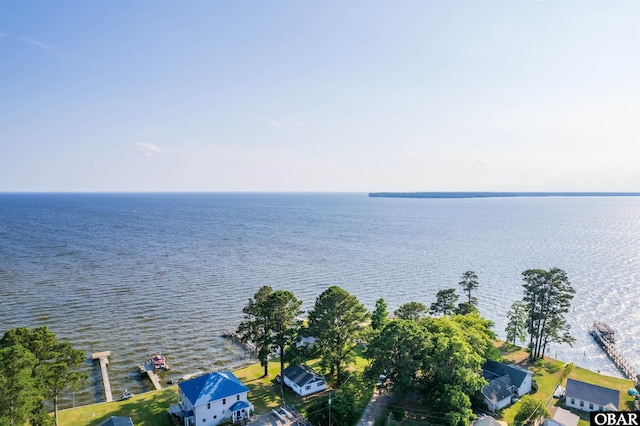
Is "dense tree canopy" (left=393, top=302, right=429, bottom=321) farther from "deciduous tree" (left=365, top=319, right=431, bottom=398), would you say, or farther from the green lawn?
the green lawn

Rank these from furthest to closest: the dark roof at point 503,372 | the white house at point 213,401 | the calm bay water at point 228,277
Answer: the calm bay water at point 228,277 → the dark roof at point 503,372 → the white house at point 213,401

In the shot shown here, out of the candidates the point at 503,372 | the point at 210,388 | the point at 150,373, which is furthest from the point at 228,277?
the point at 503,372

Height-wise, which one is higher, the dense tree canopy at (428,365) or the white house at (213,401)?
the dense tree canopy at (428,365)

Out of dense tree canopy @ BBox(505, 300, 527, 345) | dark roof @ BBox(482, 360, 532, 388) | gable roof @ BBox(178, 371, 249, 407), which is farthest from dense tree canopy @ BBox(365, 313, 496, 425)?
dense tree canopy @ BBox(505, 300, 527, 345)

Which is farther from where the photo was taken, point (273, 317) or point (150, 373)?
point (150, 373)

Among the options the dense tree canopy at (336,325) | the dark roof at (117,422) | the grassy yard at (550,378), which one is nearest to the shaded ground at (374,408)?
the dense tree canopy at (336,325)

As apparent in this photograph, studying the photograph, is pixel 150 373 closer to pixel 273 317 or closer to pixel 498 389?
pixel 273 317

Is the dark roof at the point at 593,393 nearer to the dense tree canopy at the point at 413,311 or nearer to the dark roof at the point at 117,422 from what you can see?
the dense tree canopy at the point at 413,311
